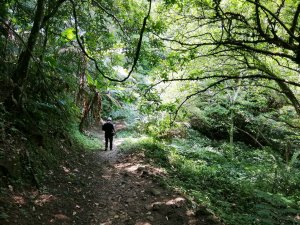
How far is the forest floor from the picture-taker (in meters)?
4.78

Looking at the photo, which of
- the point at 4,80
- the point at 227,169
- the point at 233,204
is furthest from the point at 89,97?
the point at 233,204

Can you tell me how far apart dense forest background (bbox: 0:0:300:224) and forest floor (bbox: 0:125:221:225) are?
15.5 inches

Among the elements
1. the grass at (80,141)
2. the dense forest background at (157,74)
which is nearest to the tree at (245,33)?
the dense forest background at (157,74)

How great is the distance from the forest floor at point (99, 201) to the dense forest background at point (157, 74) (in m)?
0.39

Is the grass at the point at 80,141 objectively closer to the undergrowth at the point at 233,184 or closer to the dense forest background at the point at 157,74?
the dense forest background at the point at 157,74

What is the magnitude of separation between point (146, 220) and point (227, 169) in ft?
22.6

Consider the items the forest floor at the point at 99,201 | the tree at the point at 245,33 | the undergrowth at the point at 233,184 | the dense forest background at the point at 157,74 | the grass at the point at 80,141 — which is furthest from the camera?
the grass at the point at 80,141

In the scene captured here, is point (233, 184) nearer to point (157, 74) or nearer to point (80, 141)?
point (157, 74)

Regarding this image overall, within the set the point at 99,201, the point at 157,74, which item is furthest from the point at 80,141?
the point at 99,201

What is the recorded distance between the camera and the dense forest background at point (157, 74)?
16.8 ft

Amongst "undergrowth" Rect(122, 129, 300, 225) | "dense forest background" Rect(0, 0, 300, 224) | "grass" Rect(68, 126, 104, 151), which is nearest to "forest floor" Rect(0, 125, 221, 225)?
"dense forest background" Rect(0, 0, 300, 224)

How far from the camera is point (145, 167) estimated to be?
8.74 meters

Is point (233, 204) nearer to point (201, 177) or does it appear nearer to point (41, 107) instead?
point (201, 177)

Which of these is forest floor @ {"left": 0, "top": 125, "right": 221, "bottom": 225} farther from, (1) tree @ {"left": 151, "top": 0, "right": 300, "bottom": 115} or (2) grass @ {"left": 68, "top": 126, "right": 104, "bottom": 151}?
(1) tree @ {"left": 151, "top": 0, "right": 300, "bottom": 115}
